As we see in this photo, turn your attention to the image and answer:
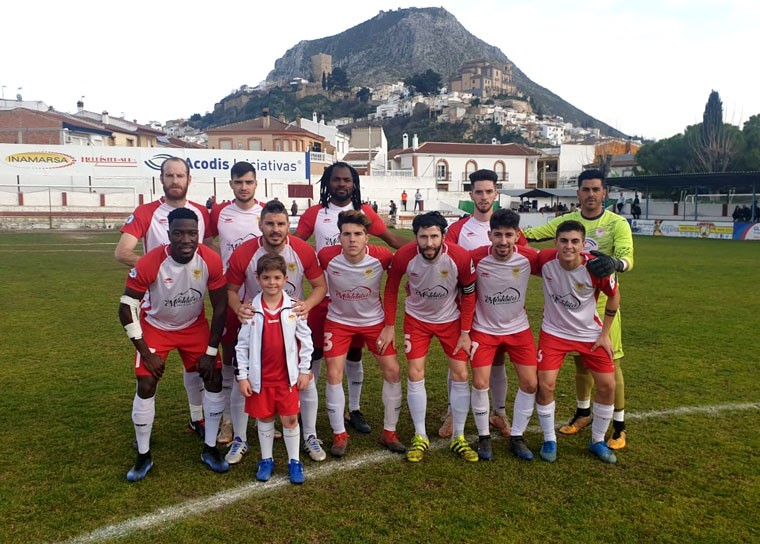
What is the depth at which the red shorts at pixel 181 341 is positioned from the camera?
4488 mm

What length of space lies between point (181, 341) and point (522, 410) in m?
2.90

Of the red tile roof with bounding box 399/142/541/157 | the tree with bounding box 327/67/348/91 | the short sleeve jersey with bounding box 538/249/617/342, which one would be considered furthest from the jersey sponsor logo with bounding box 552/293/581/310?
the tree with bounding box 327/67/348/91

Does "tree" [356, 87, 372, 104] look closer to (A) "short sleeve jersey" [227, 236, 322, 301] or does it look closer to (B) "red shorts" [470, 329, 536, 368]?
(A) "short sleeve jersey" [227, 236, 322, 301]

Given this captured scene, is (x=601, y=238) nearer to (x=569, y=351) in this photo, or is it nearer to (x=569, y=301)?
(x=569, y=301)

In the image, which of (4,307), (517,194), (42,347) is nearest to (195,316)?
(42,347)

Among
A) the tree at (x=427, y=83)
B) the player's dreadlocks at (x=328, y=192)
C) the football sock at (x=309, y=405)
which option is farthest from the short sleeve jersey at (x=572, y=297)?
the tree at (x=427, y=83)

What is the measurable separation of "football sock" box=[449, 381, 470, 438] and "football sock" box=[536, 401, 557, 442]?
2.05ft

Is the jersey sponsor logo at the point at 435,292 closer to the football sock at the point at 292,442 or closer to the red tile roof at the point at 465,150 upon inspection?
the football sock at the point at 292,442

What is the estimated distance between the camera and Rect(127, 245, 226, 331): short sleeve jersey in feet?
14.3

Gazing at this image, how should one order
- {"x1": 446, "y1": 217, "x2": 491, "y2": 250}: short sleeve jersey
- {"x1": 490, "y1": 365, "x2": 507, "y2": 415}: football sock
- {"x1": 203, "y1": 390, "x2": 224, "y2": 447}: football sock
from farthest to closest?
{"x1": 490, "y1": 365, "x2": 507, "y2": 415}: football sock < {"x1": 446, "y1": 217, "x2": 491, "y2": 250}: short sleeve jersey < {"x1": 203, "y1": 390, "x2": 224, "y2": 447}: football sock

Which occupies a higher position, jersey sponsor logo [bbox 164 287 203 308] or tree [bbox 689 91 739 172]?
tree [bbox 689 91 739 172]

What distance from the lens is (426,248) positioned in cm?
455

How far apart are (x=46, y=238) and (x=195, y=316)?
25.9 m

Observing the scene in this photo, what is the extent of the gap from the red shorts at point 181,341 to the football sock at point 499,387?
8.41 feet
